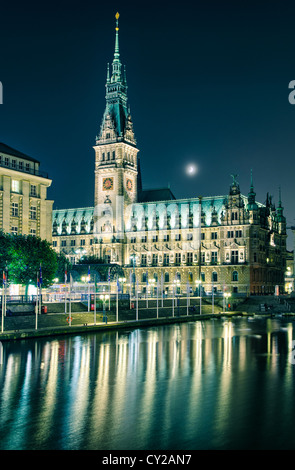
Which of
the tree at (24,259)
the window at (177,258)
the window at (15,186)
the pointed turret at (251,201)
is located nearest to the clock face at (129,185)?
the window at (177,258)

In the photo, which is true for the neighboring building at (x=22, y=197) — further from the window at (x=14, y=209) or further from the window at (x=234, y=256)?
the window at (x=234, y=256)

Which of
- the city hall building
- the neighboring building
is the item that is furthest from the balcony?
the city hall building

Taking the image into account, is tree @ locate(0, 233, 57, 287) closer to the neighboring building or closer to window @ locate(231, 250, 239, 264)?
the neighboring building

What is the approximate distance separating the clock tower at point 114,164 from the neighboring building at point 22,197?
59.1 metres

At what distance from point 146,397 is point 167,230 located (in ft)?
432

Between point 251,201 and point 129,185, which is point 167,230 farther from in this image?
point 251,201

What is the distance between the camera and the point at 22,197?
95500 mm

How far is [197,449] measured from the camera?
789 inches

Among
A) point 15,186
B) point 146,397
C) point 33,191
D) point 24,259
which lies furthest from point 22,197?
point 146,397

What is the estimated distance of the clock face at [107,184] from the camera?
161 meters

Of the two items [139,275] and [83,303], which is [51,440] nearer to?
[83,303]

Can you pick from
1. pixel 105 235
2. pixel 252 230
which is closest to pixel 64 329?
pixel 252 230

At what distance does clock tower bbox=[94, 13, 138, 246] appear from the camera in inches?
6304

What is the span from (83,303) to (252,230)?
70996mm
